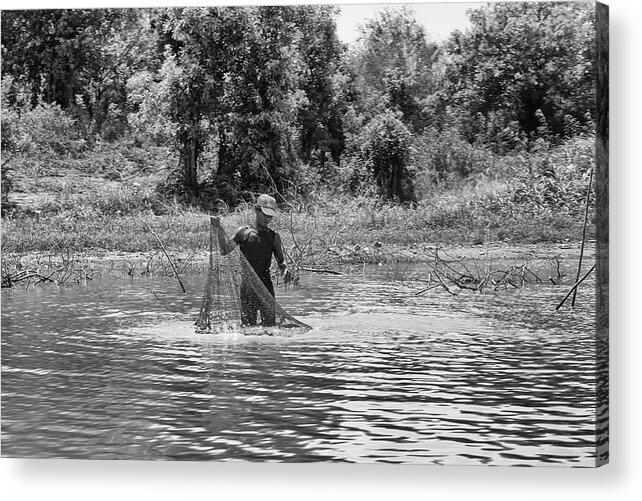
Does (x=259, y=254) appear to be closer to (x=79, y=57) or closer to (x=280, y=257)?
(x=280, y=257)

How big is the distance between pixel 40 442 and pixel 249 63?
2.83m

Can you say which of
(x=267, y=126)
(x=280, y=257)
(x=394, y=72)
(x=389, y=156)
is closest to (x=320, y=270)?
(x=280, y=257)

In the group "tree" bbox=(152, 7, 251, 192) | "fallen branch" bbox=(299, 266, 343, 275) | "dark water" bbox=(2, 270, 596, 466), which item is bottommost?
"dark water" bbox=(2, 270, 596, 466)

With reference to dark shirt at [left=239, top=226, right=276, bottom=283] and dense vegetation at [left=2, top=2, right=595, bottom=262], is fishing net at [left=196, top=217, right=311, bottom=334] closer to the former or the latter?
dark shirt at [left=239, top=226, right=276, bottom=283]

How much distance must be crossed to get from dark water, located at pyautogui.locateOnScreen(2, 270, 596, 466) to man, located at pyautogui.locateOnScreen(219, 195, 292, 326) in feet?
0.48

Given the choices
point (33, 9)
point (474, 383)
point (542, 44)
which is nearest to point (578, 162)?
point (542, 44)

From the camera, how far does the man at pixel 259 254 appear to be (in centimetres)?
824

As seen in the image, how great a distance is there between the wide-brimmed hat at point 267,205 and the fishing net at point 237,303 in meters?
0.31

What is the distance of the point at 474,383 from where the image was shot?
7.45 meters

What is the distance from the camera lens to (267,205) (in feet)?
27.5

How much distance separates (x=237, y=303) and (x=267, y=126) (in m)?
1.22

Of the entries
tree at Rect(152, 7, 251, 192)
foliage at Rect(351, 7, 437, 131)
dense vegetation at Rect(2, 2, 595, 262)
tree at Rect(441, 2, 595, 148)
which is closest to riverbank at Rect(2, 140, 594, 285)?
dense vegetation at Rect(2, 2, 595, 262)

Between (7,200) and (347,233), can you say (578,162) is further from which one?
(7,200)

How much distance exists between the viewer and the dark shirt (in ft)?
27.2
